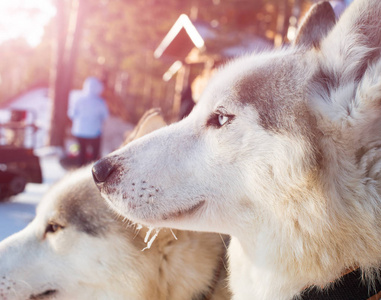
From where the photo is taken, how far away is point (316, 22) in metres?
1.92

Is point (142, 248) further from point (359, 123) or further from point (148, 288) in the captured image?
point (359, 123)

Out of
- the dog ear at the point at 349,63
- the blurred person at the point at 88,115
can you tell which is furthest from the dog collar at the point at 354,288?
the blurred person at the point at 88,115

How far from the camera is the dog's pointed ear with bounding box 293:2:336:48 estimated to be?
6.11 ft

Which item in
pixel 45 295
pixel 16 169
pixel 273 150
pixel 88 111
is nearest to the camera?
pixel 273 150

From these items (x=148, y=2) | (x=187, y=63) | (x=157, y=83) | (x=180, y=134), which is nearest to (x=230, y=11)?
(x=148, y=2)

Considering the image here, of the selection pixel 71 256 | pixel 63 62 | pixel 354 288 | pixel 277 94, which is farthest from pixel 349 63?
pixel 63 62

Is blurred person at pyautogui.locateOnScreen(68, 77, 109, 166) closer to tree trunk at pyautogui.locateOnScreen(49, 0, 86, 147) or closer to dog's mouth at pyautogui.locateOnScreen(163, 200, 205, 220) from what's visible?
tree trunk at pyautogui.locateOnScreen(49, 0, 86, 147)

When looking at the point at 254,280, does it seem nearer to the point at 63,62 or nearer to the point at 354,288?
the point at 354,288

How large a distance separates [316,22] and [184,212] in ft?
4.09

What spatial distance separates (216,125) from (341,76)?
1.73ft

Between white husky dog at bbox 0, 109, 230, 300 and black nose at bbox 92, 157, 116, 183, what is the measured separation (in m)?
0.48

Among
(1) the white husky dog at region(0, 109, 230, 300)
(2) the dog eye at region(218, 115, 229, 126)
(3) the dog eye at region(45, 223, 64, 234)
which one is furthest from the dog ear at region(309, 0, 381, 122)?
(3) the dog eye at region(45, 223, 64, 234)

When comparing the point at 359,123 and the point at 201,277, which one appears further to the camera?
the point at 201,277

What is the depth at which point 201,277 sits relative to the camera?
6.24ft
